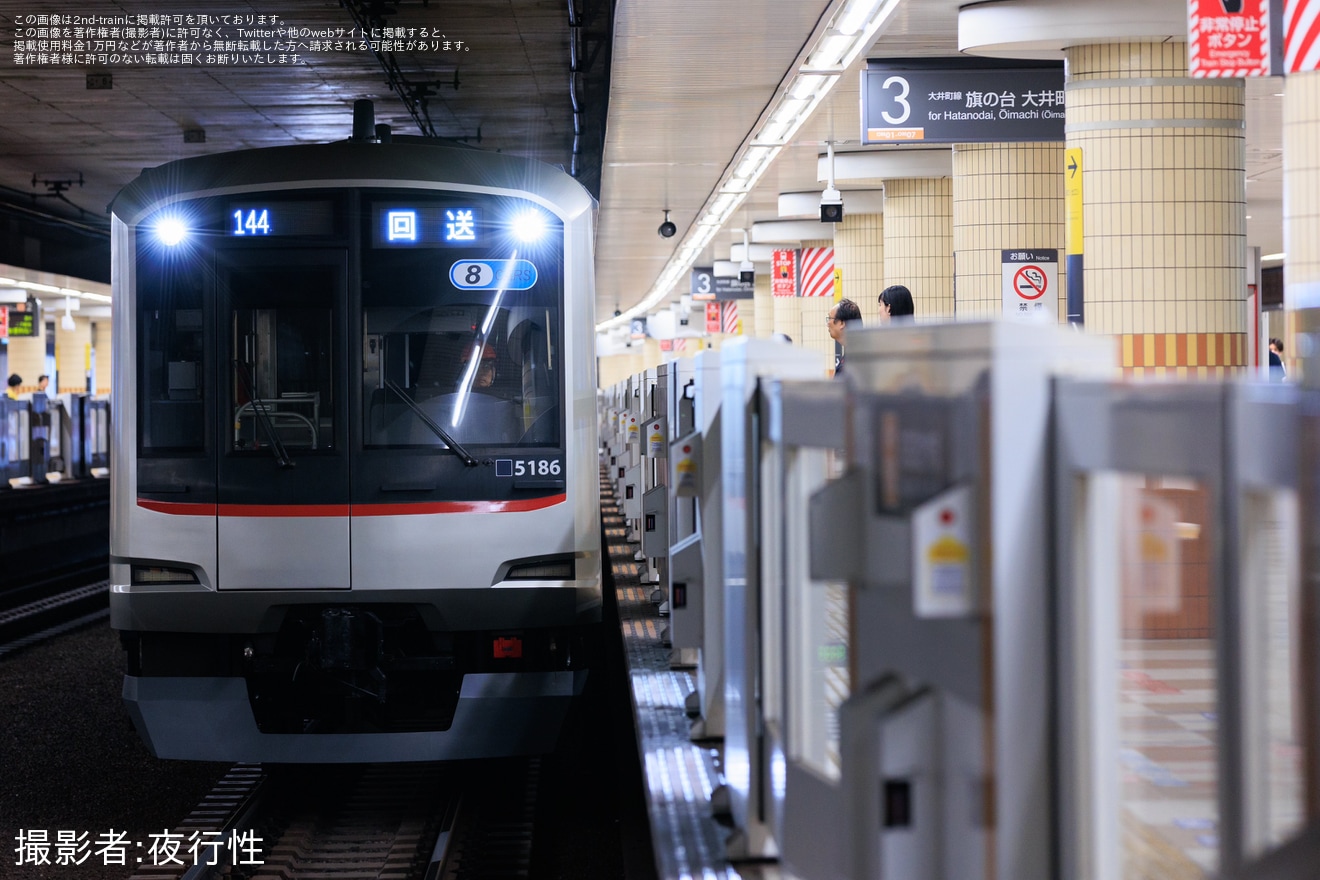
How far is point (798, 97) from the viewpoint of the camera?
12117 millimetres

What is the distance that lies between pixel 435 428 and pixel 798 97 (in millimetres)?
7170

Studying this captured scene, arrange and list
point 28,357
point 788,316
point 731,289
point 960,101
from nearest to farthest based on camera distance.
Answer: point 960,101
point 788,316
point 731,289
point 28,357

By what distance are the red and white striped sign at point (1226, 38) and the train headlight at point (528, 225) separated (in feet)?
9.55

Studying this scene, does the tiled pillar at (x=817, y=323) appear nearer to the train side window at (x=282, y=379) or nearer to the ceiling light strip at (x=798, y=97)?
the ceiling light strip at (x=798, y=97)

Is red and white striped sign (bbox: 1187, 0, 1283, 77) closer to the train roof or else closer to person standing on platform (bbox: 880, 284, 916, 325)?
person standing on platform (bbox: 880, 284, 916, 325)

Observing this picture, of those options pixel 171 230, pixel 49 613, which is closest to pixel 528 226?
pixel 171 230

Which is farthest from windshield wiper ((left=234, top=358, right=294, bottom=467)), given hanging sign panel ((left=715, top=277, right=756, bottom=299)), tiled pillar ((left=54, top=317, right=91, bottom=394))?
tiled pillar ((left=54, top=317, right=91, bottom=394))

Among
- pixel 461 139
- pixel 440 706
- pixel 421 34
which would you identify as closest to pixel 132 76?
pixel 421 34

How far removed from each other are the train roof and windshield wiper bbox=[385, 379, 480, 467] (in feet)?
2.85

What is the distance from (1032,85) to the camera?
1007 centimetres

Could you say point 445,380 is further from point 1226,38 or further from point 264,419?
point 1226,38

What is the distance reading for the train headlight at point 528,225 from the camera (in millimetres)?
6000

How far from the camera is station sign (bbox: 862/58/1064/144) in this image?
10031 millimetres

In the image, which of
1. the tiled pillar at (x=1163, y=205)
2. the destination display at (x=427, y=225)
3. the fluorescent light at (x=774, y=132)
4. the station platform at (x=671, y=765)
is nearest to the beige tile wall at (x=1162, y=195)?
the tiled pillar at (x=1163, y=205)
